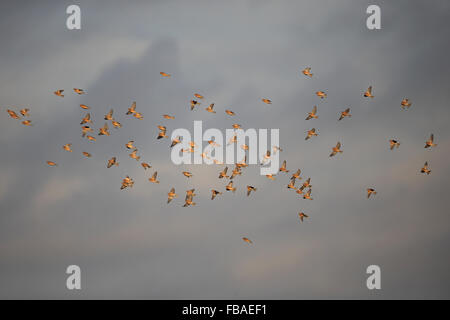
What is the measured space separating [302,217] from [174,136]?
21.0m

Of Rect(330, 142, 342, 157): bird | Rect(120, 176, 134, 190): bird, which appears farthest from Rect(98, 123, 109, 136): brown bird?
Rect(330, 142, 342, 157): bird

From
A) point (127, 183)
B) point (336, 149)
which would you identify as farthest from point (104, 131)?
point (336, 149)

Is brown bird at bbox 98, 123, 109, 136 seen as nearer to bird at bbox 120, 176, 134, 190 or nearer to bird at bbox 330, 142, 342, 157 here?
bird at bbox 120, 176, 134, 190

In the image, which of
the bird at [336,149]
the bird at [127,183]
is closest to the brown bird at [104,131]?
the bird at [127,183]

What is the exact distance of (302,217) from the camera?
309 ft

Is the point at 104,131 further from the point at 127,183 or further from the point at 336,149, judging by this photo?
the point at 336,149

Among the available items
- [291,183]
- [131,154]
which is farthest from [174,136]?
[291,183]

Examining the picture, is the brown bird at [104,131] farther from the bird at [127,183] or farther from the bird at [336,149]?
the bird at [336,149]

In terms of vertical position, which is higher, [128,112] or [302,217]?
[128,112]
